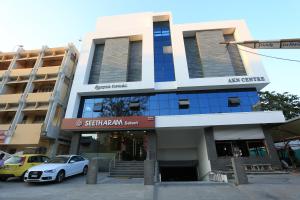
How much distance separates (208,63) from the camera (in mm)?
22453

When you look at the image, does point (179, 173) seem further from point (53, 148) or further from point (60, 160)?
point (60, 160)

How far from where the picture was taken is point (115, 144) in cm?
2012

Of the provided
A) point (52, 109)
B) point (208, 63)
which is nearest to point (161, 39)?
point (208, 63)

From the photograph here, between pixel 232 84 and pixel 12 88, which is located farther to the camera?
pixel 12 88

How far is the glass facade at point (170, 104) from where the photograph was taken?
67.6 feet

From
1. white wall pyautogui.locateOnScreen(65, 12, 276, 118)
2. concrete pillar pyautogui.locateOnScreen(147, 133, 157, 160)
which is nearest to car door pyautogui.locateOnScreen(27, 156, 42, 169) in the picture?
white wall pyautogui.locateOnScreen(65, 12, 276, 118)

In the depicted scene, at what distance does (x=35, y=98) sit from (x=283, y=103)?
33.8 m

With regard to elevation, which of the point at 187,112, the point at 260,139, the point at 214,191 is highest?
the point at 187,112

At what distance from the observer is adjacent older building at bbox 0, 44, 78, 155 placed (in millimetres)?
20656

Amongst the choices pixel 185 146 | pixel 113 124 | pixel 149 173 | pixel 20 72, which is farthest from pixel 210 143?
pixel 20 72

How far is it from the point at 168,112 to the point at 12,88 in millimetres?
22184

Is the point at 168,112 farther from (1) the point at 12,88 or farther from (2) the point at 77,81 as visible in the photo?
(1) the point at 12,88

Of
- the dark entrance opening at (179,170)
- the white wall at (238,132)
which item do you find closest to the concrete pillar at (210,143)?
the white wall at (238,132)

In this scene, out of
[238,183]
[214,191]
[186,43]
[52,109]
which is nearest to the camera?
[214,191]
